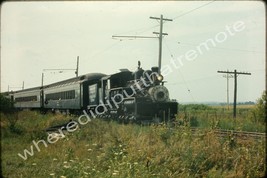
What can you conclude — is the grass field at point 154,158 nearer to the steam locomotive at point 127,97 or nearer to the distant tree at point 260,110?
the steam locomotive at point 127,97

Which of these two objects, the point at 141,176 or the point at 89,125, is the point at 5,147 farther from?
the point at 141,176

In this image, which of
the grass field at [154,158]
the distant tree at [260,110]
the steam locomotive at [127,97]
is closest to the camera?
the grass field at [154,158]

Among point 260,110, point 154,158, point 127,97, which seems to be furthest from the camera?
point 260,110

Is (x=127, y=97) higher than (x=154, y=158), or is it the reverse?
(x=127, y=97)

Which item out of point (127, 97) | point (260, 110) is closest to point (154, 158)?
point (127, 97)

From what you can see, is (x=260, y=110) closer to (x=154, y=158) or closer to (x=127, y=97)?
(x=127, y=97)

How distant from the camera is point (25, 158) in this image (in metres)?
10.2

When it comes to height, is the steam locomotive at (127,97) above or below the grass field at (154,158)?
above

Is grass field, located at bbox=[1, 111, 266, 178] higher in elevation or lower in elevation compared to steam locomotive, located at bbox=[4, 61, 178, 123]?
lower

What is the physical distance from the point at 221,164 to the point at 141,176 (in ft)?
8.24

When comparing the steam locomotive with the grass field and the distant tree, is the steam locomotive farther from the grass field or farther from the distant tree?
the distant tree

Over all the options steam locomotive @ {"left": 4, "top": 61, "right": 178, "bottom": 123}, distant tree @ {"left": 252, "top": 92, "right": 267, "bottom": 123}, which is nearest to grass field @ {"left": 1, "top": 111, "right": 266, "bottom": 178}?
steam locomotive @ {"left": 4, "top": 61, "right": 178, "bottom": 123}

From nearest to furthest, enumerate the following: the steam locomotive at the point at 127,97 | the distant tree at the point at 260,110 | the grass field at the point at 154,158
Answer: the grass field at the point at 154,158, the steam locomotive at the point at 127,97, the distant tree at the point at 260,110

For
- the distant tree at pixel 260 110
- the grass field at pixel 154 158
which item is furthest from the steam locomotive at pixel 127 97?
the distant tree at pixel 260 110
